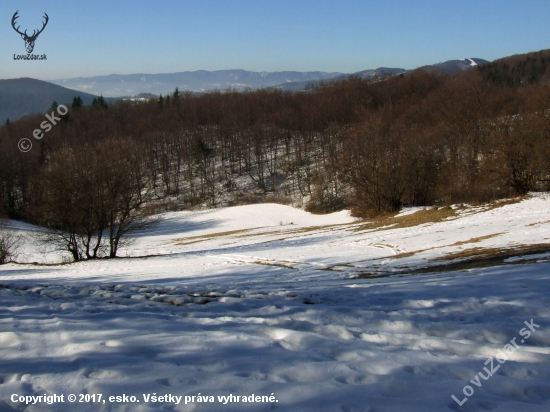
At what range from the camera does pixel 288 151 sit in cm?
8169

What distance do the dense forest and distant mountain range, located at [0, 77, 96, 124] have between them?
6278 centimetres

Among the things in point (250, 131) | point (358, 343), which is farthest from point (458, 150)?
point (358, 343)

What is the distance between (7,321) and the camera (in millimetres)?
5902

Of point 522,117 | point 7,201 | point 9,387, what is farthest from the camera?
point 7,201

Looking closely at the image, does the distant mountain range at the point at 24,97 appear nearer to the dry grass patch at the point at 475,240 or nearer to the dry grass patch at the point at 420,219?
the dry grass patch at the point at 420,219

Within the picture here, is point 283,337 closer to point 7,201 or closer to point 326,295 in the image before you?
point 326,295

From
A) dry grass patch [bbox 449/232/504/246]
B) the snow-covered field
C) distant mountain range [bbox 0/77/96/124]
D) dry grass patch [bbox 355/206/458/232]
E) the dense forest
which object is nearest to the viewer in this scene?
the snow-covered field

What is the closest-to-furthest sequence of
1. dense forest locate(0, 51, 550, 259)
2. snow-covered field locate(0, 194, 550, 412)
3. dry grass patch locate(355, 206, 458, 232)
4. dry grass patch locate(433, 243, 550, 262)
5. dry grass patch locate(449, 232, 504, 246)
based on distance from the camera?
1. snow-covered field locate(0, 194, 550, 412)
2. dry grass patch locate(433, 243, 550, 262)
3. dry grass patch locate(449, 232, 504, 246)
4. dry grass patch locate(355, 206, 458, 232)
5. dense forest locate(0, 51, 550, 259)

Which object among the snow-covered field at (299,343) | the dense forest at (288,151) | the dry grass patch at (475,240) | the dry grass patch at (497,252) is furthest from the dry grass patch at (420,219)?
the snow-covered field at (299,343)

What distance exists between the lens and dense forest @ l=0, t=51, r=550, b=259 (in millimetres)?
23359

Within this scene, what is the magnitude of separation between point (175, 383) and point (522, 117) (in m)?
34.7

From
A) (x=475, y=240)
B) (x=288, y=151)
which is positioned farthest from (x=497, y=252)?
(x=288, y=151)

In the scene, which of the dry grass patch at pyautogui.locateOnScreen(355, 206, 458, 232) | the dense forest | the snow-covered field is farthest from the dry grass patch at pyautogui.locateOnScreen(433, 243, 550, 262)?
the dense forest

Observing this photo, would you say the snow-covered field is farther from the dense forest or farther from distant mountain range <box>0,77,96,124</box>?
distant mountain range <box>0,77,96,124</box>
